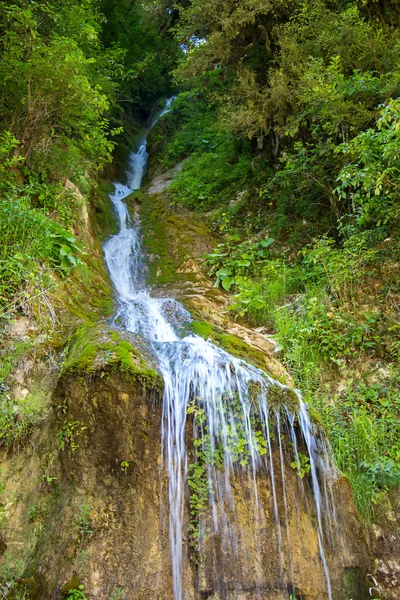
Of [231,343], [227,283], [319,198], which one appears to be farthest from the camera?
[319,198]

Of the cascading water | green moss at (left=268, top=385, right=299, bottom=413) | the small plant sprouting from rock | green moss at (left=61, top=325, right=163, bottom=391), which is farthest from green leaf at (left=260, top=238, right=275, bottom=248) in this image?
the small plant sprouting from rock

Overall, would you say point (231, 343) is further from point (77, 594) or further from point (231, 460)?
point (77, 594)

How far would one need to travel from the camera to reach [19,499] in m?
3.62

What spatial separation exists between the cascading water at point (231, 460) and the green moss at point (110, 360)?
0.75 feet

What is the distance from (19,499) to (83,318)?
7.13ft

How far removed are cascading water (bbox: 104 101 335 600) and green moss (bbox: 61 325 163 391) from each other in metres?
0.23

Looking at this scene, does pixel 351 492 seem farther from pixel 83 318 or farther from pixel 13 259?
pixel 13 259

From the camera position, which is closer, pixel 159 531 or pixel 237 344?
pixel 159 531

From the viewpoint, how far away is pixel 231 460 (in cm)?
365

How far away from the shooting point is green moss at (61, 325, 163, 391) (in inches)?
144

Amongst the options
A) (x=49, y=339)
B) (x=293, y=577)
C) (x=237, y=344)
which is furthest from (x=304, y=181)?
(x=293, y=577)

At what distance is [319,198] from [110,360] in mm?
5354

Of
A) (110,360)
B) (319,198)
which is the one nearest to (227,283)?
(319,198)

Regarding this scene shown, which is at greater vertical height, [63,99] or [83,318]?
[63,99]
